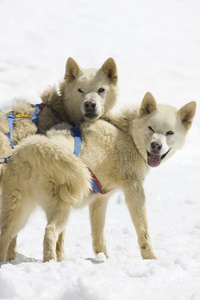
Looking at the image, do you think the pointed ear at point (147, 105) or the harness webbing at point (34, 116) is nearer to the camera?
the harness webbing at point (34, 116)

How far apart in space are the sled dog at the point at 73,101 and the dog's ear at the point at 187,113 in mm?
919

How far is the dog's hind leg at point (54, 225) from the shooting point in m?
3.84

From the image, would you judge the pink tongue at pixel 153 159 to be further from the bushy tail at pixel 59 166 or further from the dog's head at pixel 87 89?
the bushy tail at pixel 59 166

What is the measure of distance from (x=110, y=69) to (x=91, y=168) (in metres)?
1.55

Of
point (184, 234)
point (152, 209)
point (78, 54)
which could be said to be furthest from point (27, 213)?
point (78, 54)

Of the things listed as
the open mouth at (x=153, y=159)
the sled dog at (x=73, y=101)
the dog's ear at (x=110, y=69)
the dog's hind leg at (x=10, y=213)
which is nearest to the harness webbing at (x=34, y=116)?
the sled dog at (x=73, y=101)

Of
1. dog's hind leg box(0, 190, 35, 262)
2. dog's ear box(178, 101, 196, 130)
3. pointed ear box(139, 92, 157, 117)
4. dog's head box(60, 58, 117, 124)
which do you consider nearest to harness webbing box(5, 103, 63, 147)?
dog's head box(60, 58, 117, 124)

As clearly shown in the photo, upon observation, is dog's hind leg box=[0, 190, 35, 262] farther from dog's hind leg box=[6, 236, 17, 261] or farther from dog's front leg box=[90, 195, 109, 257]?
dog's front leg box=[90, 195, 109, 257]

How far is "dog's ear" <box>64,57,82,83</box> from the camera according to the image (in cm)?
531

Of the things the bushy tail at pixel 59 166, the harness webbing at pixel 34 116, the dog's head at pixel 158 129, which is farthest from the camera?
the dog's head at pixel 158 129

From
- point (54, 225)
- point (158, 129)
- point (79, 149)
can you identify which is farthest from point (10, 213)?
point (158, 129)

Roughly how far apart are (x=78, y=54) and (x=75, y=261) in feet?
55.9

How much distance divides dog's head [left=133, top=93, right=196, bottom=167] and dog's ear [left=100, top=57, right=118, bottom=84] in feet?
→ 2.36

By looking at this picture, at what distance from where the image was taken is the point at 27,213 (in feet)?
14.0
